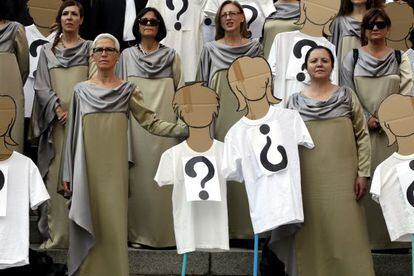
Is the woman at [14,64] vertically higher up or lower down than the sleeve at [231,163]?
higher up

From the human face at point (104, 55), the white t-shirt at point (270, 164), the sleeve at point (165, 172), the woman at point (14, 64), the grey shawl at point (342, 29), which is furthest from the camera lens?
the grey shawl at point (342, 29)

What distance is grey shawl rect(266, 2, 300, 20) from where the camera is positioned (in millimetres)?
8586

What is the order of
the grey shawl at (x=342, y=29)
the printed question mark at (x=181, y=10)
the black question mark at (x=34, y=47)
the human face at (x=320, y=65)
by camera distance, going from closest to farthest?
the human face at (x=320, y=65) < the grey shawl at (x=342, y=29) < the black question mark at (x=34, y=47) < the printed question mark at (x=181, y=10)

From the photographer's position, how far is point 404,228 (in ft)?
22.8

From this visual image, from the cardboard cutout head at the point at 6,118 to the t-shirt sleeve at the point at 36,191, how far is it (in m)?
0.29

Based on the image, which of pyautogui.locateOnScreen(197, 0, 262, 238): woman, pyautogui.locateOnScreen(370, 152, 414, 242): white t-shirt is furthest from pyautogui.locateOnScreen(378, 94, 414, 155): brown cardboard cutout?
pyautogui.locateOnScreen(197, 0, 262, 238): woman

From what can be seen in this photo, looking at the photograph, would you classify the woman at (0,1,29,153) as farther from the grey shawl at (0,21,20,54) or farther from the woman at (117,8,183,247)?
the woman at (117,8,183,247)

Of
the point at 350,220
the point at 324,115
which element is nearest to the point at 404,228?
the point at 350,220

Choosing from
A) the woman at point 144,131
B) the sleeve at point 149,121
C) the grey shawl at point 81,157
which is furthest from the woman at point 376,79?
the grey shawl at point 81,157

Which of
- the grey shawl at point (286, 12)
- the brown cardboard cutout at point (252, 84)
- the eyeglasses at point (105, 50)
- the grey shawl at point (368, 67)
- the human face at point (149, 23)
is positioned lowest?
the brown cardboard cutout at point (252, 84)

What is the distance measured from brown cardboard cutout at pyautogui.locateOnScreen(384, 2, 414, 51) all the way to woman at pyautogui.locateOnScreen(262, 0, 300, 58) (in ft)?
2.69

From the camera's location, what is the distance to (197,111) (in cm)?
717

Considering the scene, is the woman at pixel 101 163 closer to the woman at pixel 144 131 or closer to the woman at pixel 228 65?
the woman at pixel 144 131

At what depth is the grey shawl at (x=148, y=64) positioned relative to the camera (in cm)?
818
